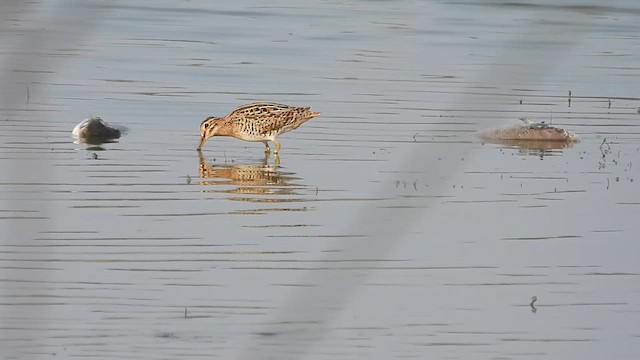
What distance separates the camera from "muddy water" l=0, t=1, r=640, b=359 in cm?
586

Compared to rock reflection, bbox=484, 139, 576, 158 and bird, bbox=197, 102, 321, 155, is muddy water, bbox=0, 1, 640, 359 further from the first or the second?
bird, bbox=197, 102, 321, 155

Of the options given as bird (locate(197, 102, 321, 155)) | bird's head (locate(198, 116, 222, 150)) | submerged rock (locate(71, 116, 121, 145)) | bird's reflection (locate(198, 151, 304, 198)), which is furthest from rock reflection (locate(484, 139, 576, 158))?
submerged rock (locate(71, 116, 121, 145))

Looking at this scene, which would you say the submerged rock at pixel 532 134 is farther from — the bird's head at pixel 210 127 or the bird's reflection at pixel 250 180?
the bird's head at pixel 210 127

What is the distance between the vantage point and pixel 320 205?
933 centimetres

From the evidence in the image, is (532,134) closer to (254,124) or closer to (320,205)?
(254,124)

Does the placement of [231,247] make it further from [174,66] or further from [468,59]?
[468,59]

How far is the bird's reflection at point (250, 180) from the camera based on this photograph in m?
9.81

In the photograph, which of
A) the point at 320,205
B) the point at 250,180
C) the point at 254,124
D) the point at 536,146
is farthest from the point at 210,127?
the point at 536,146

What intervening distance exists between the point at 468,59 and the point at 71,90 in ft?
15.4

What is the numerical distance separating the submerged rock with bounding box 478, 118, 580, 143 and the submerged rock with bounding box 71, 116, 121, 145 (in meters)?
3.03

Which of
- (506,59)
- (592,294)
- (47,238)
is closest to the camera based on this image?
(506,59)

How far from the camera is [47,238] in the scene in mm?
7898

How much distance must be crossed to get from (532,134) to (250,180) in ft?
9.25

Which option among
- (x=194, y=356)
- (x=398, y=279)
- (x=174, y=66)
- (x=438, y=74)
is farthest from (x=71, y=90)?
(x=194, y=356)
